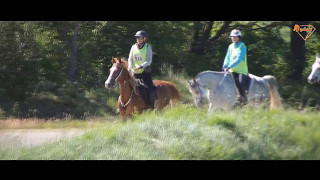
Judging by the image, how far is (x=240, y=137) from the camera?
1191cm

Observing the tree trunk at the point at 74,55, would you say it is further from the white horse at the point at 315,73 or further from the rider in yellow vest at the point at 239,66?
the white horse at the point at 315,73

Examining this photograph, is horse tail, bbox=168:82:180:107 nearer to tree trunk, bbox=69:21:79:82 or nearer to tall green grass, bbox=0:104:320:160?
tall green grass, bbox=0:104:320:160

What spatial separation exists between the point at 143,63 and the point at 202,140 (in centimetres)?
286

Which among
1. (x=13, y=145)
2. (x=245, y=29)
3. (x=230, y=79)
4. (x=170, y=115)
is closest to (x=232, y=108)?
(x=230, y=79)

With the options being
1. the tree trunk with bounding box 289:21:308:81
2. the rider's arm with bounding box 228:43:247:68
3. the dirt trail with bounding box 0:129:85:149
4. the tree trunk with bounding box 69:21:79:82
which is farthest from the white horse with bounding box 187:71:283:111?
the tree trunk with bounding box 69:21:79:82

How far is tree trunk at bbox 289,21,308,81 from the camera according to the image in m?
14.7

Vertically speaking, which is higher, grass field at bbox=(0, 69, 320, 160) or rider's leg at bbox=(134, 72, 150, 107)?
rider's leg at bbox=(134, 72, 150, 107)

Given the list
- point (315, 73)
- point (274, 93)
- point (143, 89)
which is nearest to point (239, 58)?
point (274, 93)

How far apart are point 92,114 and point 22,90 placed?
198 centimetres

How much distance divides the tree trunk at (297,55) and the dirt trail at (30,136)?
5501mm

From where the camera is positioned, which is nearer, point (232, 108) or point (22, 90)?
point (232, 108)

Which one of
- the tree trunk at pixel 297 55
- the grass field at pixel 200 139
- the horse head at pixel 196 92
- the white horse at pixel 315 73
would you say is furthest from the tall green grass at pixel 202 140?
the tree trunk at pixel 297 55

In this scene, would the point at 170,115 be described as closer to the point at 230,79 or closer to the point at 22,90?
the point at 230,79

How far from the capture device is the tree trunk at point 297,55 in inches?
580
